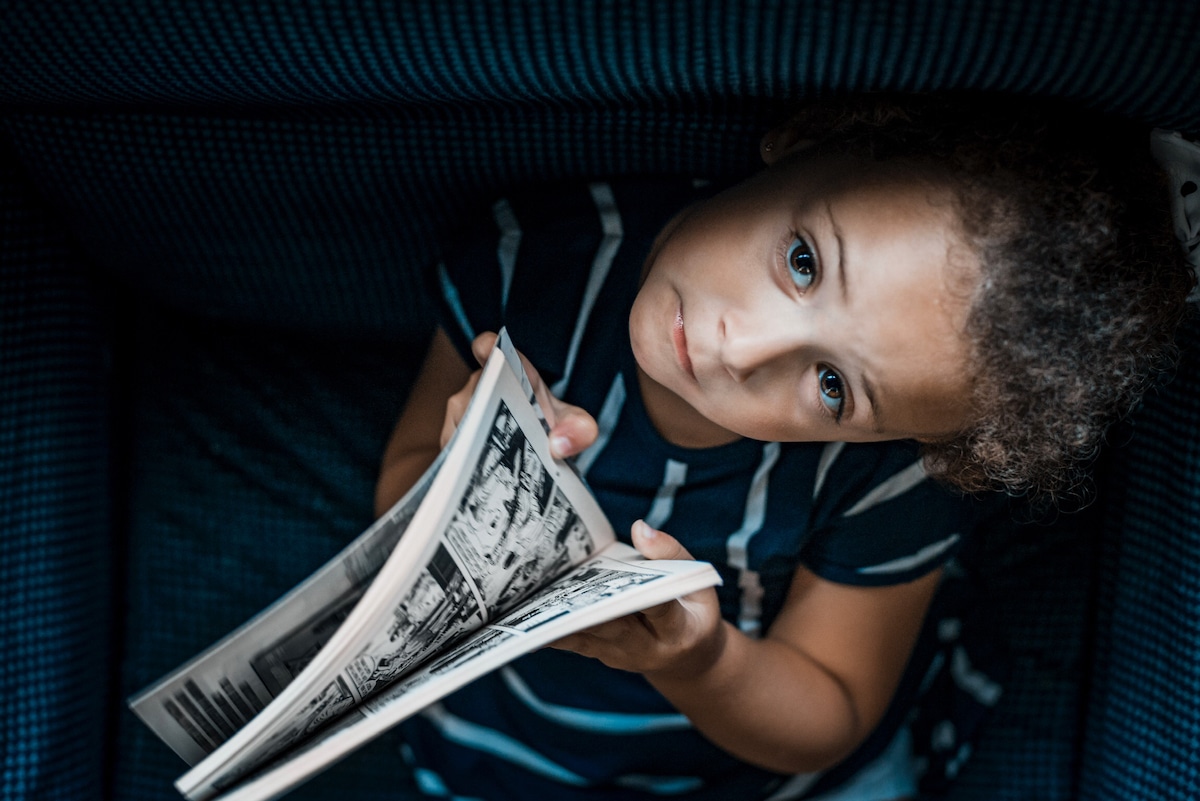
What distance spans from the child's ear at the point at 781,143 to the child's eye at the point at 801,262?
11 cm

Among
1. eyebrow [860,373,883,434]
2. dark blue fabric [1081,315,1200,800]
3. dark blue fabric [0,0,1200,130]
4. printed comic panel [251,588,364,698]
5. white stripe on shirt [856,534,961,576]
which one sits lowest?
dark blue fabric [1081,315,1200,800]

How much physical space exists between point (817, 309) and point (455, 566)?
31 cm

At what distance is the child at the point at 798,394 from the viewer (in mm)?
671

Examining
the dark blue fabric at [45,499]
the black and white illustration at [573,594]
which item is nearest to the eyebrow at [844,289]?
the black and white illustration at [573,594]

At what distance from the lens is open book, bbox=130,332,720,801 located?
Answer: 573 millimetres

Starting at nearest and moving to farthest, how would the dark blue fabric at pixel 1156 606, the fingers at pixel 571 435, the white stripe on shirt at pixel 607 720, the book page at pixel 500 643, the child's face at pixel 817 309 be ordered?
the book page at pixel 500 643, the child's face at pixel 817 309, the fingers at pixel 571 435, the dark blue fabric at pixel 1156 606, the white stripe on shirt at pixel 607 720

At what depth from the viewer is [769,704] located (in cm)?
88

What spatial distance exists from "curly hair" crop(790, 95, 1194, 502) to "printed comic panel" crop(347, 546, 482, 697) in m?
0.40

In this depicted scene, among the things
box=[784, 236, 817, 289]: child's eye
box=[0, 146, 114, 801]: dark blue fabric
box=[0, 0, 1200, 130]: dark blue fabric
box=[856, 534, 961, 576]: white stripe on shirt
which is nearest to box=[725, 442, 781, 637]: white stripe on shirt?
box=[856, 534, 961, 576]: white stripe on shirt

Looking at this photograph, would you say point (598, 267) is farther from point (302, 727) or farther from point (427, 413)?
point (302, 727)

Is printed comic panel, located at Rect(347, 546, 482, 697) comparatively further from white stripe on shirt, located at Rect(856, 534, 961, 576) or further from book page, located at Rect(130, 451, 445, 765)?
white stripe on shirt, located at Rect(856, 534, 961, 576)

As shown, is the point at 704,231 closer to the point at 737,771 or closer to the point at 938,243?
the point at 938,243

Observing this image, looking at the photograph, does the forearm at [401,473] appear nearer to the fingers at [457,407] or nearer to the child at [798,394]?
the child at [798,394]

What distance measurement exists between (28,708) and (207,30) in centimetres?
67
